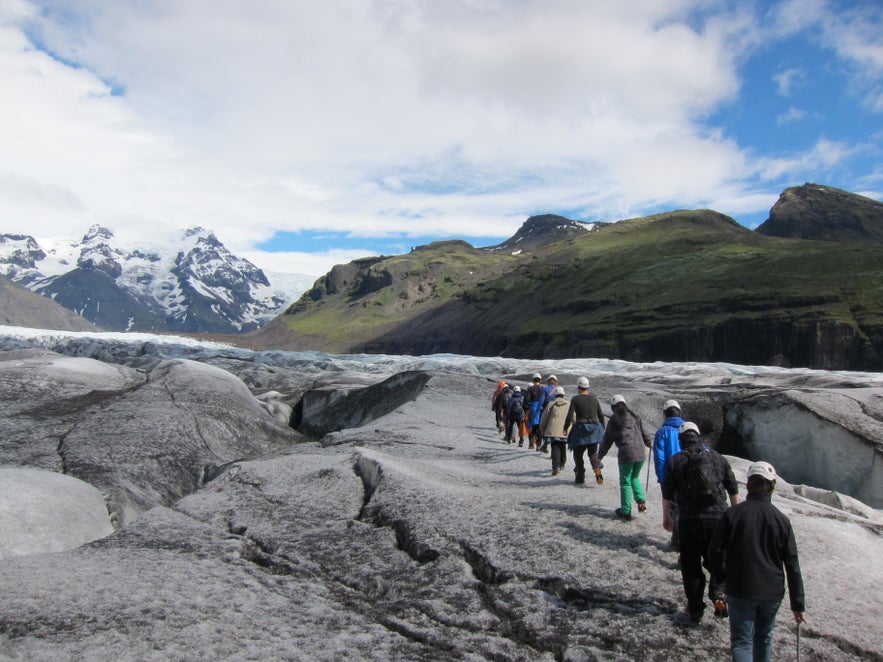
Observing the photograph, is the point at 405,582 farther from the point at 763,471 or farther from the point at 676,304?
the point at 676,304

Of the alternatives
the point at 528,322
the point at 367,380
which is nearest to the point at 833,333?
the point at 528,322

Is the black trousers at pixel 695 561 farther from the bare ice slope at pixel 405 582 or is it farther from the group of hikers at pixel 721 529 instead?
the bare ice slope at pixel 405 582

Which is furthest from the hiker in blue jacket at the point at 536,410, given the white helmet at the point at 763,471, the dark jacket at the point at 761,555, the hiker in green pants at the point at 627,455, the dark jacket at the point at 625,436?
the dark jacket at the point at 761,555

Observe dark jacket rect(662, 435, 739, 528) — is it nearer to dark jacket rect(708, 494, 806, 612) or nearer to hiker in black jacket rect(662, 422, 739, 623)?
hiker in black jacket rect(662, 422, 739, 623)

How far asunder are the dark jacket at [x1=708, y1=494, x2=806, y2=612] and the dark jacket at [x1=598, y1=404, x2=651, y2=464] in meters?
4.07

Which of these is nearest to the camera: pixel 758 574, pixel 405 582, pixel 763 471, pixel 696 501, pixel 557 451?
pixel 758 574

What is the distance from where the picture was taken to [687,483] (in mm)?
8383

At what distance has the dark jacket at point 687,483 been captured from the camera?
8.12 m

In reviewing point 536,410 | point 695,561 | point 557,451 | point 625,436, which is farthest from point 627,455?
point 536,410

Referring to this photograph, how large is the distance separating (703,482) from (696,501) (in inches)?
9.6

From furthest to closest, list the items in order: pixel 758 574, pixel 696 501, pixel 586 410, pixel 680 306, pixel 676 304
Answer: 1. pixel 676 304
2. pixel 680 306
3. pixel 586 410
4. pixel 696 501
5. pixel 758 574

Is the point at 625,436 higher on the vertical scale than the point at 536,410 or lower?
higher

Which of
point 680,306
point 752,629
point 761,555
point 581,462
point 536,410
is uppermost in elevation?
point 680,306

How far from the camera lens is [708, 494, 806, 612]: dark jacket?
6664 millimetres
